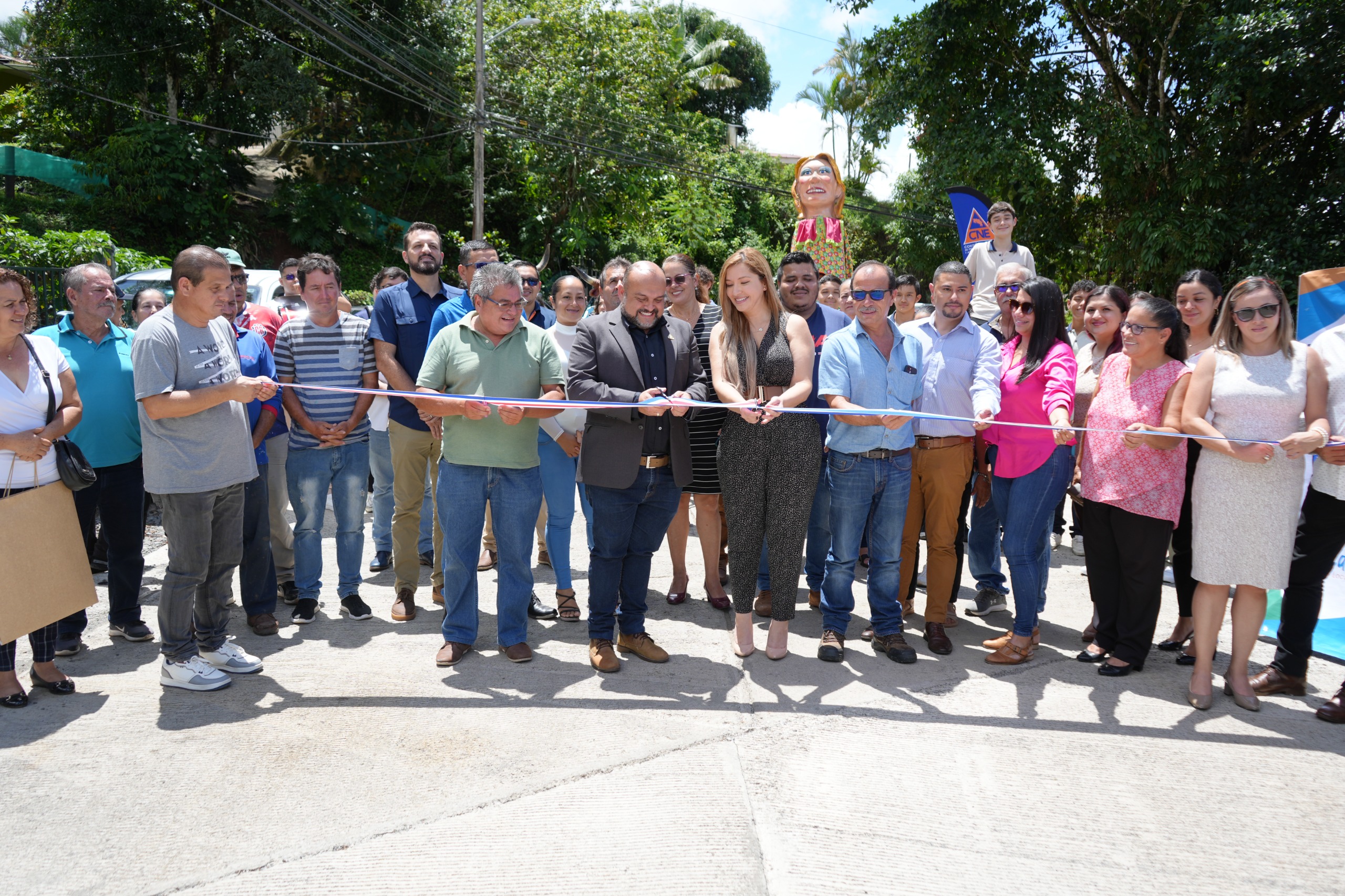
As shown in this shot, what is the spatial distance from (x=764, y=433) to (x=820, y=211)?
250cm

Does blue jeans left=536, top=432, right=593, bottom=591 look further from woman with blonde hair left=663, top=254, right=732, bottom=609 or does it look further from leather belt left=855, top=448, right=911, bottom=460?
leather belt left=855, top=448, right=911, bottom=460

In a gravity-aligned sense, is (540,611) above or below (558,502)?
below

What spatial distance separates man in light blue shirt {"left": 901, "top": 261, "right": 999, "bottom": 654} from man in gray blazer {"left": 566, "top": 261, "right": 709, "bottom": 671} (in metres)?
1.31

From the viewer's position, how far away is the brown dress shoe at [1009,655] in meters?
4.76

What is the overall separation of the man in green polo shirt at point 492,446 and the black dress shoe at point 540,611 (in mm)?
704

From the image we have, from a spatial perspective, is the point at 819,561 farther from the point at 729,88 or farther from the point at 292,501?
the point at 729,88

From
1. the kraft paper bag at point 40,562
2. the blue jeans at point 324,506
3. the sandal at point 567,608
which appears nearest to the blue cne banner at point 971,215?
the sandal at point 567,608

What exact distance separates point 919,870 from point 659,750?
3.95ft

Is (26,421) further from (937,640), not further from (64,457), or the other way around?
(937,640)

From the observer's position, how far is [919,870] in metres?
2.84

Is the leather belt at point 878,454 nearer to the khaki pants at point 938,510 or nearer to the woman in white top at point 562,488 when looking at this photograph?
the khaki pants at point 938,510

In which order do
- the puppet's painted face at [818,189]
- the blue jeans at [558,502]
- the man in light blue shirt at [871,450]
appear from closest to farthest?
1. the man in light blue shirt at [871,450]
2. the blue jeans at [558,502]
3. the puppet's painted face at [818,189]

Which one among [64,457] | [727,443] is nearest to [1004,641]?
[727,443]

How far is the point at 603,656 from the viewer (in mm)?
4570
